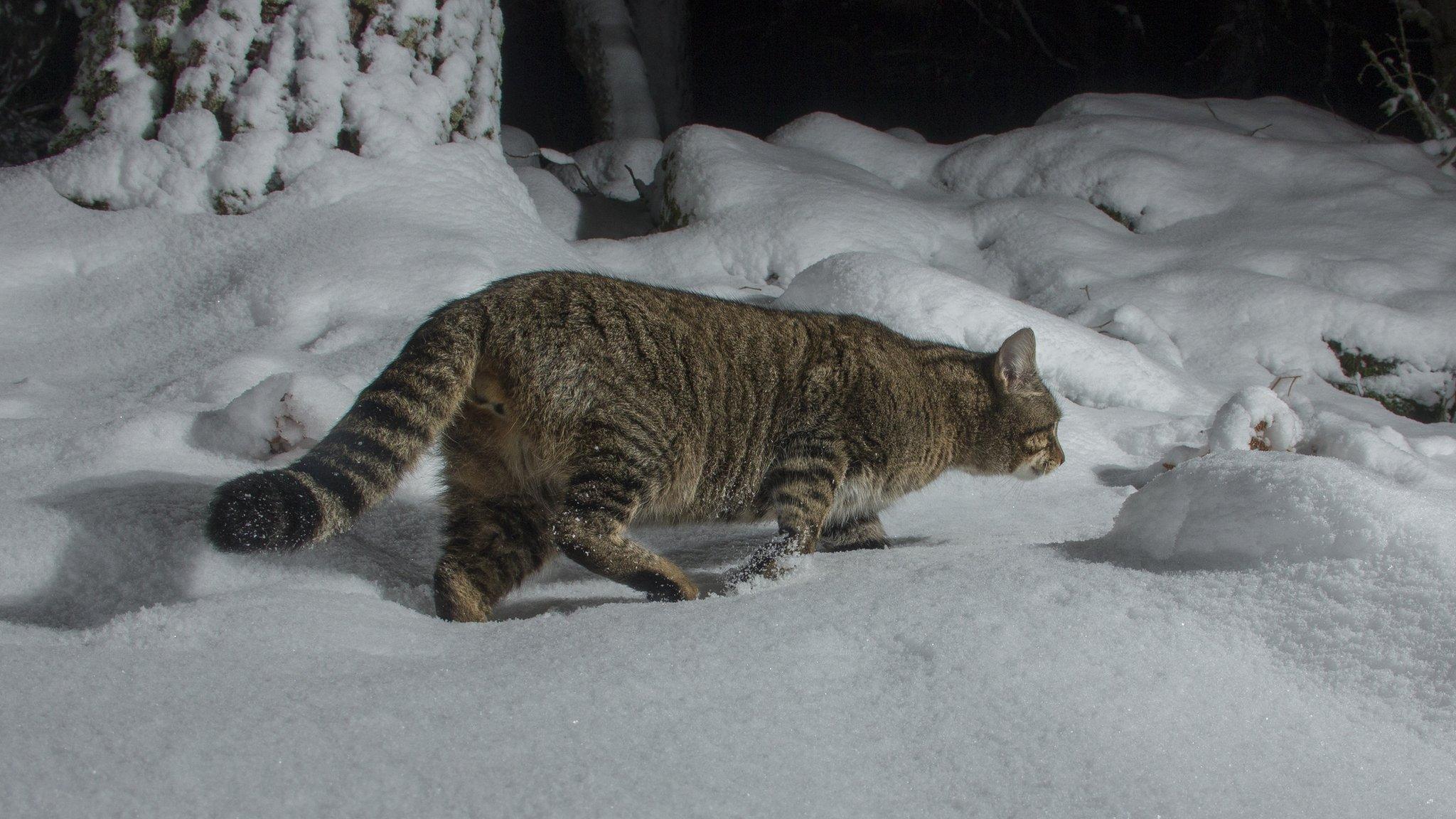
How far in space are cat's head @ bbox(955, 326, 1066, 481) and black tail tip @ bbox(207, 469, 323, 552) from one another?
213cm

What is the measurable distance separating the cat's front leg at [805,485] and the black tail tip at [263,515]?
3.79ft

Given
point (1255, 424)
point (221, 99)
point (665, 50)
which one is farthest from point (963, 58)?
point (221, 99)

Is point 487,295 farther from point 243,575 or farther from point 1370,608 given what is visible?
point 1370,608

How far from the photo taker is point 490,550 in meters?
2.71

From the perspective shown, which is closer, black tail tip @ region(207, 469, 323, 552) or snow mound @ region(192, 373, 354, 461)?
black tail tip @ region(207, 469, 323, 552)

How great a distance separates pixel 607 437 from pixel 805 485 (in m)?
0.64

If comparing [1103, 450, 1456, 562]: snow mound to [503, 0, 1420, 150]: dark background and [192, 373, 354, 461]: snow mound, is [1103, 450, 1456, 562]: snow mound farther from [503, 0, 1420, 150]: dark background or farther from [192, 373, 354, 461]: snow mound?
[503, 0, 1420, 150]: dark background

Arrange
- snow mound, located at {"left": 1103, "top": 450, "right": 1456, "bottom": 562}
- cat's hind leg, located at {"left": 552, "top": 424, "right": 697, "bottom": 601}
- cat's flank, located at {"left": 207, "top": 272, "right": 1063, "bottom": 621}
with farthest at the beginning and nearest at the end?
cat's hind leg, located at {"left": 552, "top": 424, "right": 697, "bottom": 601} → cat's flank, located at {"left": 207, "top": 272, "right": 1063, "bottom": 621} → snow mound, located at {"left": 1103, "top": 450, "right": 1456, "bottom": 562}

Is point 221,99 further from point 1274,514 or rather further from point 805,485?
point 1274,514

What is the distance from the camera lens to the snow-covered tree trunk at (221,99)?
4.43m

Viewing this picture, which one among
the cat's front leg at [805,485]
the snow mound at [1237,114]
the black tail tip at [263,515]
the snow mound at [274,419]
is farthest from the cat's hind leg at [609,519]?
the snow mound at [1237,114]

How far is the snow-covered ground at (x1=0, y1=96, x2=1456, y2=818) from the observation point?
1.45m

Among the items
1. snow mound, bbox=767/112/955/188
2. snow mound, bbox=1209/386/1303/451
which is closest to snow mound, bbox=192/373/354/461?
snow mound, bbox=1209/386/1303/451

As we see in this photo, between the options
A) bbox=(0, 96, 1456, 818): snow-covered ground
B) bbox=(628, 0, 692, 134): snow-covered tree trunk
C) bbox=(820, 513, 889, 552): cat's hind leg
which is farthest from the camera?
bbox=(628, 0, 692, 134): snow-covered tree trunk
